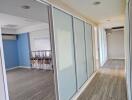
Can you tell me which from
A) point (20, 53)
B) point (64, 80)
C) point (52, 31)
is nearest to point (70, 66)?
point (64, 80)

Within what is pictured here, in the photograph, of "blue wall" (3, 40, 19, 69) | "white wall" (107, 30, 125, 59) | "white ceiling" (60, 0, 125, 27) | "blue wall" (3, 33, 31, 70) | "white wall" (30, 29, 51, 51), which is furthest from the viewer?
"white wall" (107, 30, 125, 59)

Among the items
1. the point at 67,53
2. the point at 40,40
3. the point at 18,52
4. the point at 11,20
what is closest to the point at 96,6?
the point at 67,53

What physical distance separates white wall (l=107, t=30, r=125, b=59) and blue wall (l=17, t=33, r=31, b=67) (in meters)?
5.74

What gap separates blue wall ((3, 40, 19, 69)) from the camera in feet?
23.6

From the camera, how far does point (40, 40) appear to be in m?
6.93

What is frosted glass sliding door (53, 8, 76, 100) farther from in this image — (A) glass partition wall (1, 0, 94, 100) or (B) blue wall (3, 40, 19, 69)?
(B) blue wall (3, 40, 19, 69)

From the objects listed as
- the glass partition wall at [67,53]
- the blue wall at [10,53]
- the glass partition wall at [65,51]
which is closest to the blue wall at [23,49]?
the blue wall at [10,53]

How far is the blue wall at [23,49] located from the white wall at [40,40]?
375mm

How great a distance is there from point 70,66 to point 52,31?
1015 mm

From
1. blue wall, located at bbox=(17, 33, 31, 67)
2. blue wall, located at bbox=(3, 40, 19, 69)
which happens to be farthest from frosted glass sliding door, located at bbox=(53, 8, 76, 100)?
blue wall, located at bbox=(3, 40, 19, 69)

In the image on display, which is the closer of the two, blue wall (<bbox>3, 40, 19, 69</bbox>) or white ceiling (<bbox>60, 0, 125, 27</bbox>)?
white ceiling (<bbox>60, 0, 125, 27</bbox>)

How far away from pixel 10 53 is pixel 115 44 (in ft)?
23.4

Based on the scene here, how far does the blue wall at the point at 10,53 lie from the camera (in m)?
7.20

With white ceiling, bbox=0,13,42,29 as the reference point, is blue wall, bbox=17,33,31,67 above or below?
below
